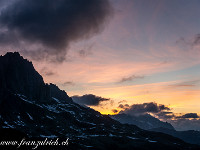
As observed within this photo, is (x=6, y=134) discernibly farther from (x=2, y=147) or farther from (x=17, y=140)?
(x=2, y=147)

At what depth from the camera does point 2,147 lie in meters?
95.9

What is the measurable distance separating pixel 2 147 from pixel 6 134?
18926 mm

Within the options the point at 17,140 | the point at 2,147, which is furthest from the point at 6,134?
the point at 2,147

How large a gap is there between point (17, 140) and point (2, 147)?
14669mm

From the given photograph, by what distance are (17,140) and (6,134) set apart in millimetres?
8309

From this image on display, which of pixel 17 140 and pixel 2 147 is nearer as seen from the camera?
pixel 2 147

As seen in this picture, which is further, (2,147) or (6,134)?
(6,134)

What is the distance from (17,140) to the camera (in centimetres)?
11044

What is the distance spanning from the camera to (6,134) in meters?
114
